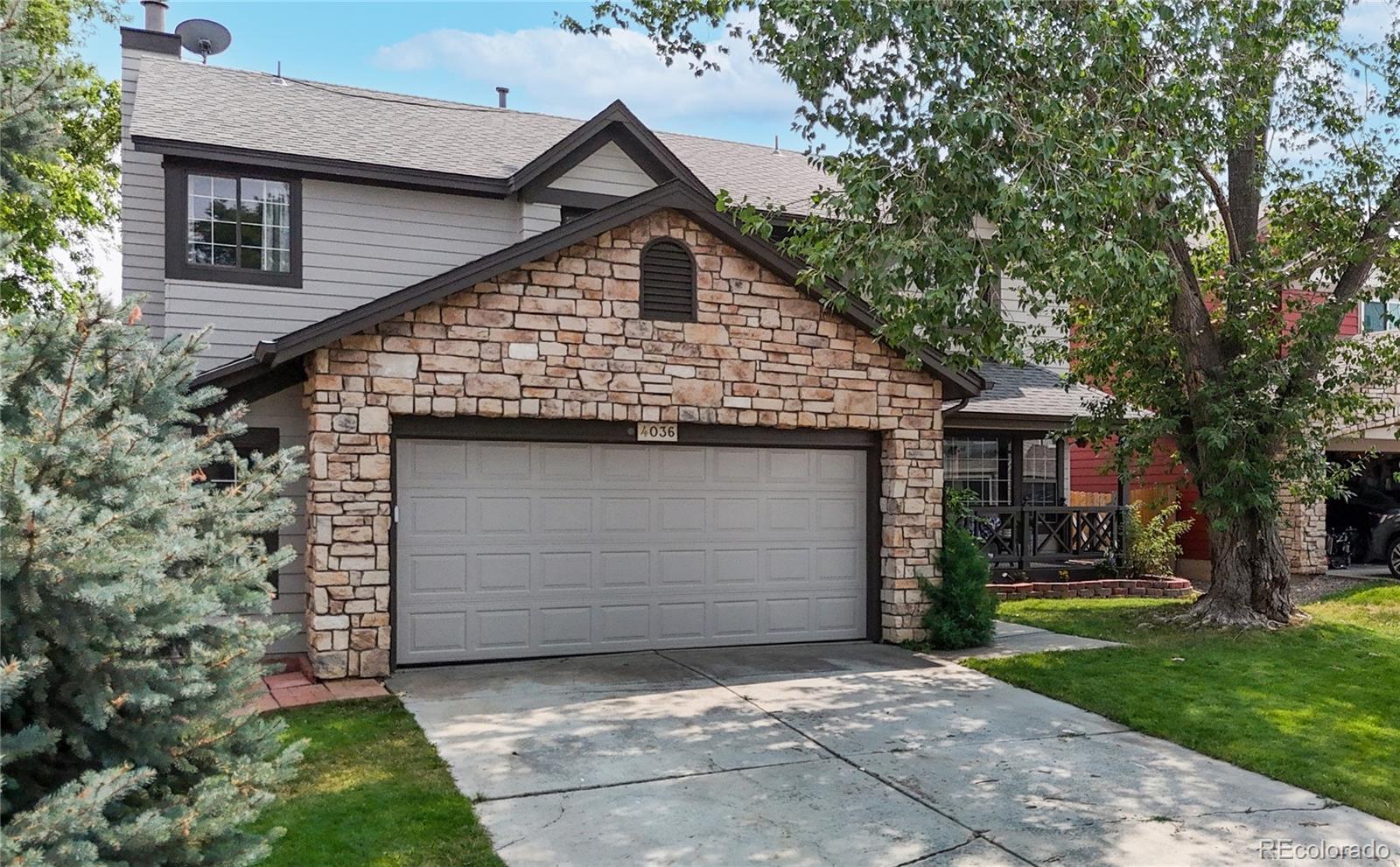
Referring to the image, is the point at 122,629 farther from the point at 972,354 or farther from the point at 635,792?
the point at 972,354

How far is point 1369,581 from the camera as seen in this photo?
15.9 metres

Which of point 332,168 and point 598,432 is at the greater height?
point 332,168

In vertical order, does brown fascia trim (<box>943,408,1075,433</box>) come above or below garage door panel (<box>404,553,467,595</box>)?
above

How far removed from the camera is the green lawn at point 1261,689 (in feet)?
21.2

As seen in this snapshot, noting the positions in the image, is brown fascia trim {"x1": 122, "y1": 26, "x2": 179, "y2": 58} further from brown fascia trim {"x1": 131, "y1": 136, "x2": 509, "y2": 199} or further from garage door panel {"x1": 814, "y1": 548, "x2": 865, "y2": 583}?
garage door panel {"x1": 814, "y1": 548, "x2": 865, "y2": 583}

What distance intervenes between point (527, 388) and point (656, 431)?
1337 millimetres

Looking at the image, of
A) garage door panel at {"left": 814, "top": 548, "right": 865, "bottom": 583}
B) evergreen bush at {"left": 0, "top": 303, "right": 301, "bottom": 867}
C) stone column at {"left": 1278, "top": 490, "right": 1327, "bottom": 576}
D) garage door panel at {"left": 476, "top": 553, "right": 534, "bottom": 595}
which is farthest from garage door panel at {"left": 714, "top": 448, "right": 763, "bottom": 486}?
stone column at {"left": 1278, "top": 490, "right": 1327, "bottom": 576}

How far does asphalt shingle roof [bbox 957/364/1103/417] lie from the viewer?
46.8 ft

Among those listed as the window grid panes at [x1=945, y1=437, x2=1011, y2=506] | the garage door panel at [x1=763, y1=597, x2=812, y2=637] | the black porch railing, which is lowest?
the garage door panel at [x1=763, y1=597, x2=812, y2=637]

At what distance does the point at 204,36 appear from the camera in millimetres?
14328

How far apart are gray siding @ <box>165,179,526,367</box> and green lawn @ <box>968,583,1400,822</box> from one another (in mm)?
7507

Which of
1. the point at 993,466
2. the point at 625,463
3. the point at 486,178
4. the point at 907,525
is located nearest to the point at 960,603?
the point at 907,525

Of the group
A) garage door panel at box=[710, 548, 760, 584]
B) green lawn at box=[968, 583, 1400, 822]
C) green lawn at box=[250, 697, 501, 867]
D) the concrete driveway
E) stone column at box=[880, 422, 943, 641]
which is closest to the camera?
green lawn at box=[250, 697, 501, 867]

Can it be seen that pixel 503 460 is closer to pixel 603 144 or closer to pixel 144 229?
pixel 603 144
